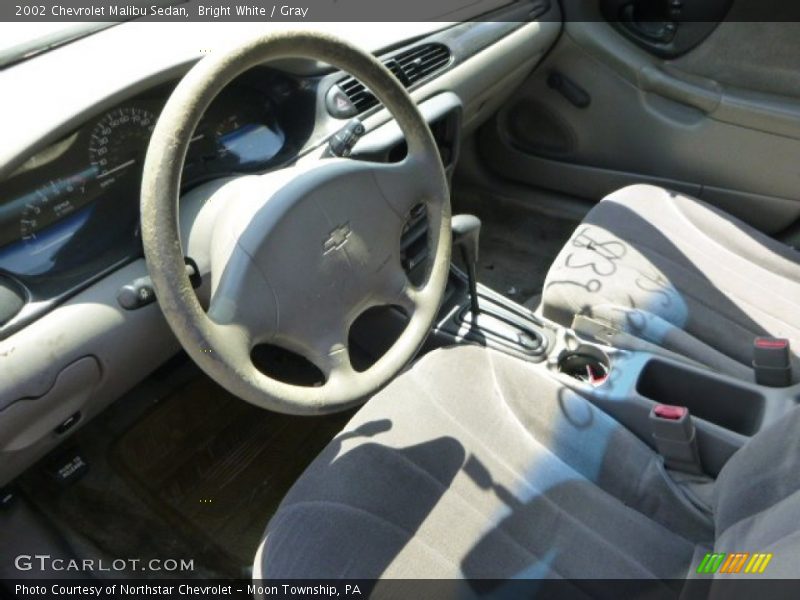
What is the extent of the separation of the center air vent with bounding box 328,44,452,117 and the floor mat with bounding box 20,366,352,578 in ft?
2.05

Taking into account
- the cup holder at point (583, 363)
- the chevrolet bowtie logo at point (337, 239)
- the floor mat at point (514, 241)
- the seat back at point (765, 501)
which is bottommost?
the floor mat at point (514, 241)

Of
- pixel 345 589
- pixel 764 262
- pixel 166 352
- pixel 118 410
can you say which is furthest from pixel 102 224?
pixel 764 262

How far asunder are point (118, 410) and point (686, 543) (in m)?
1.09

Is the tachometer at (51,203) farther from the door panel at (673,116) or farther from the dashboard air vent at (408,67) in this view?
the door panel at (673,116)

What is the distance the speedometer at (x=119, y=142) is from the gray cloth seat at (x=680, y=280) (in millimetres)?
821

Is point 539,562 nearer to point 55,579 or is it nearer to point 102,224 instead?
point 102,224

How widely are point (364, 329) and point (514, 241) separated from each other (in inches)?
35.4

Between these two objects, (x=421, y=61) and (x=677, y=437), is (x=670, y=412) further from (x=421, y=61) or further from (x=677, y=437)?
(x=421, y=61)

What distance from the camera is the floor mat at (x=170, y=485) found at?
5.35 ft

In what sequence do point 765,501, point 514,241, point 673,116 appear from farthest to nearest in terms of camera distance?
point 514,241
point 673,116
point 765,501

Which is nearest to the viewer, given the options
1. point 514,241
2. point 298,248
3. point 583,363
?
point 298,248

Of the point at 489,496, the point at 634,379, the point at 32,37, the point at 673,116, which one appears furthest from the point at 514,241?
the point at 32,37

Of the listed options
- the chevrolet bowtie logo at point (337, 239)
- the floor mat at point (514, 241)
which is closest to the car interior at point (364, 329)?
the chevrolet bowtie logo at point (337, 239)

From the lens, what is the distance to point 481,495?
1195mm
